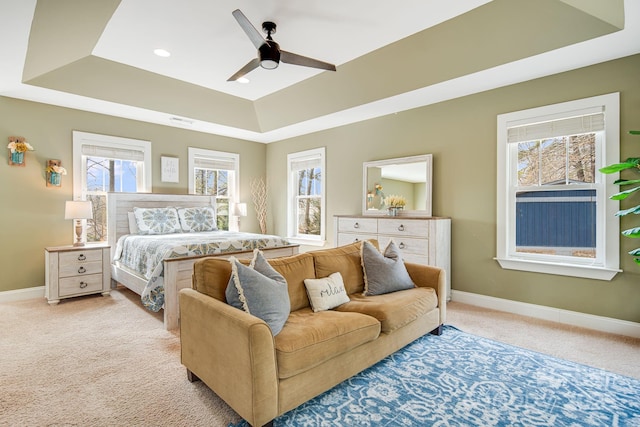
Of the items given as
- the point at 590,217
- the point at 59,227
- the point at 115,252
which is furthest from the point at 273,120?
the point at 590,217

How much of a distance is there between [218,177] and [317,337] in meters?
4.85

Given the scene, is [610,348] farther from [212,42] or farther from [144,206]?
[144,206]

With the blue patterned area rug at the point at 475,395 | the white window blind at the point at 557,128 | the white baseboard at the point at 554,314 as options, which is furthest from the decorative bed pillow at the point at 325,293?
the white window blind at the point at 557,128

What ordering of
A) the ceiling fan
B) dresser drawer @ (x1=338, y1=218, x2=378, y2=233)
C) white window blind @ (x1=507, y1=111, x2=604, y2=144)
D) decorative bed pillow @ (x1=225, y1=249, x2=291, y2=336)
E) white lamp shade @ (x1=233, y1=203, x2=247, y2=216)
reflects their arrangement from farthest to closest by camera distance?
1. white lamp shade @ (x1=233, y1=203, x2=247, y2=216)
2. dresser drawer @ (x1=338, y1=218, x2=378, y2=233)
3. white window blind @ (x1=507, y1=111, x2=604, y2=144)
4. the ceiling fan
5. decorative bed pillow @ (x1=225, y1=249, x2=291, y2=336)

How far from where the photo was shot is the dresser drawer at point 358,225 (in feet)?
14.4

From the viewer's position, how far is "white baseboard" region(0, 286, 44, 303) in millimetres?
4040

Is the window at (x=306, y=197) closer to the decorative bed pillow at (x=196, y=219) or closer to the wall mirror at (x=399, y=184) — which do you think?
the wall mirror at (x=399, y=184)

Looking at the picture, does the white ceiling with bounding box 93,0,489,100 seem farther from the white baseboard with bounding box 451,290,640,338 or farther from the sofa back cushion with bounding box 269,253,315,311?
the white baseboard with bounding box 451,290,640,338

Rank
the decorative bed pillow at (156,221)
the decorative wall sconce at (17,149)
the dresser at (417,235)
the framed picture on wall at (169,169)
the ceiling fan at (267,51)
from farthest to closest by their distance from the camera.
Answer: the framed picture on wall at (169,169), the decorative bed pillow at (156,221), the decorative wall sconce at (17,149), the dresser at (417,235), the ceiling fan at (267,51)

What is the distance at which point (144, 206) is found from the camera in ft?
16.3

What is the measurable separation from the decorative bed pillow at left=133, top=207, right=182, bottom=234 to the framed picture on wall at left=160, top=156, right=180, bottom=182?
76cm

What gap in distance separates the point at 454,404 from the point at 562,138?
9.70 feet

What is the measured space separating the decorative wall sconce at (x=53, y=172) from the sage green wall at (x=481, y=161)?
397 cm

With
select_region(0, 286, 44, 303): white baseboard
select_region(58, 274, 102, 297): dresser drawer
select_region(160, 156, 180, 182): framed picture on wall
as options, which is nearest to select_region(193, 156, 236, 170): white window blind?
select_region(160, 156, 180, 182): framed picture on wall
